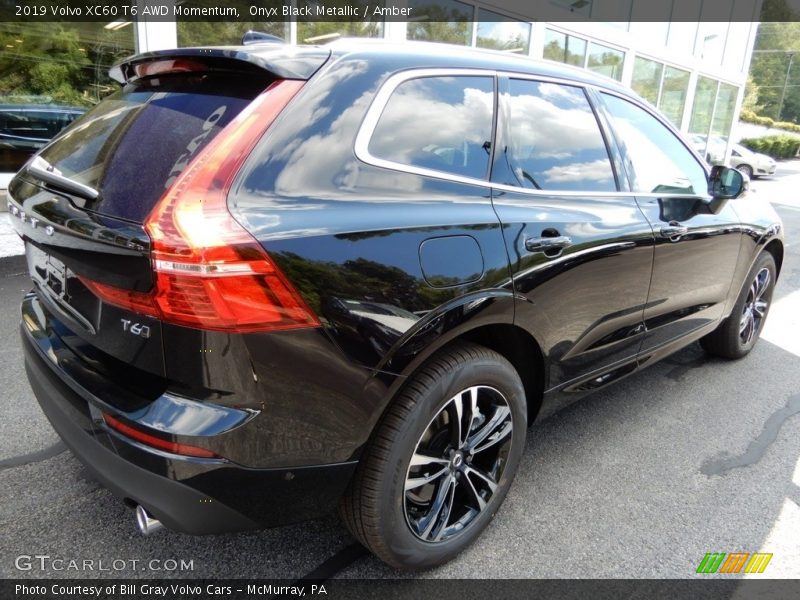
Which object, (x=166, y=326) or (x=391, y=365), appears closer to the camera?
(x=166, y=326)

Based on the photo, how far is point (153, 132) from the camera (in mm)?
1712

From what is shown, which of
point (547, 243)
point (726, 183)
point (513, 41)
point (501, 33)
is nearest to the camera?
point (547, 243)

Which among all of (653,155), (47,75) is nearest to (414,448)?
(653,155)

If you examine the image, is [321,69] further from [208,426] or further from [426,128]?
[208,426]

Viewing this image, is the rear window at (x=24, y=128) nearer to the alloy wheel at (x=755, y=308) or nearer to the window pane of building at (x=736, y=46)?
the alloy wheel at (x=755, y=308)

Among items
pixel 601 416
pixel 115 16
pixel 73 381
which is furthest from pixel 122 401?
pixel 115 16

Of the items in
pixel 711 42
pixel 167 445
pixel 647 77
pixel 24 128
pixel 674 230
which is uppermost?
pixel 711 42

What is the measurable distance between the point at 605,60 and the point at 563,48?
7.79 ft

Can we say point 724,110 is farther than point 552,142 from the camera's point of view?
Yes

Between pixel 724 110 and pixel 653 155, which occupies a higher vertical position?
pixel 653 155

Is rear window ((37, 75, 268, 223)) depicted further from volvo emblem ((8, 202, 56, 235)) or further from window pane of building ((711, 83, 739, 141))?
window pane of building ((711, 83, 739, 141))

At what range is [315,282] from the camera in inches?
59.4

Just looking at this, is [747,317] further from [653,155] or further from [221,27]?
[221,27]

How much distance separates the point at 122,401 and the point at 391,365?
0.75m
